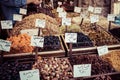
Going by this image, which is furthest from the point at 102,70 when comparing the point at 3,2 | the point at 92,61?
the point at 3,2

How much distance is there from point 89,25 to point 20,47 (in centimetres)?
174

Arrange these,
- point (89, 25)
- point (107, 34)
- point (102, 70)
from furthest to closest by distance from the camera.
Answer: point (89, 25)
point (107, 34)
point (102, 70)

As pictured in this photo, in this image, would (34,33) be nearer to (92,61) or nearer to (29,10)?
(92,61)

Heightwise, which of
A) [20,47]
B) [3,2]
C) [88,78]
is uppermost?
[3,2]

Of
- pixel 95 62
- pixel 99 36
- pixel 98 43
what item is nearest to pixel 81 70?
pixel 95 62

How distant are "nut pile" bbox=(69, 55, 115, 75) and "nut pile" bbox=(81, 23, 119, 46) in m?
0.52

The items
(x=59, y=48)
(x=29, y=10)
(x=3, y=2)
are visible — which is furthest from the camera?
(x=29, y=10)

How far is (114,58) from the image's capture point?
304 cm

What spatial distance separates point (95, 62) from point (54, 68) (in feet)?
1.75

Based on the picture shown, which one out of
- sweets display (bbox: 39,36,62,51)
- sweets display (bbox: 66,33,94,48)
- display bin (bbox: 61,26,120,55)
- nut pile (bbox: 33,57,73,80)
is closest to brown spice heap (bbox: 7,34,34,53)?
sweets display (bbox: 39,36,62,51)

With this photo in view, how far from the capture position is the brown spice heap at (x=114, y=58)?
290 cm

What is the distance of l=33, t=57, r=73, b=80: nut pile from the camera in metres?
2.55

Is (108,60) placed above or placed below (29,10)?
below

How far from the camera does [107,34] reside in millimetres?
3799
